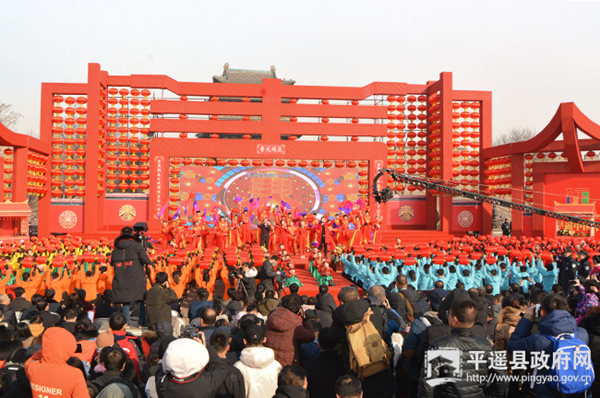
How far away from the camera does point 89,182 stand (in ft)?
66.2

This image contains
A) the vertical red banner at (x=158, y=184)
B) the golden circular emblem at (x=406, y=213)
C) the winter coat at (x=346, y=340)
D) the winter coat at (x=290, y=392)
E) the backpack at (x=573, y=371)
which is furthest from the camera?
the golden circular emblem at (x=406, y=213)

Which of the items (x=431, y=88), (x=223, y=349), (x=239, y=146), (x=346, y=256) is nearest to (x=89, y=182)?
(x=239, y=146)

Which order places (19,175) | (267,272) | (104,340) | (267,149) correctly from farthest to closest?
1. (267,149)
2. (19,175)
3. (267,272)
4. (104,340)

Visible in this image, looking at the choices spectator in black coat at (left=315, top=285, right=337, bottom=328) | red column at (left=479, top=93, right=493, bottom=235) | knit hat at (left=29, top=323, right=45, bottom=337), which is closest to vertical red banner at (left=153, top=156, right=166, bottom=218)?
red column at (left=479, top=93, right=493, bottom=235)

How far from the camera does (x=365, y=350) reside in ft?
11.2

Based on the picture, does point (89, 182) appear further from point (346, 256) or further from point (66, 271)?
point (346, 256)

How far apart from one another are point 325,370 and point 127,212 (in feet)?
62.3

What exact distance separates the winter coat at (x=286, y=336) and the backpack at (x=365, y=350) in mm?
698

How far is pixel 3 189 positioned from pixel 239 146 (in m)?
9.13

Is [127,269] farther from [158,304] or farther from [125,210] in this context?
[125,210]

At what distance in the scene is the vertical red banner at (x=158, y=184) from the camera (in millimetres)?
20297

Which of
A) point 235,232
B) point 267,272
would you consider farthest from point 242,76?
point 267,272

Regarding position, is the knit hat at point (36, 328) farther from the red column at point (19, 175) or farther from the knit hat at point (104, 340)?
the red column at point (19, 175)

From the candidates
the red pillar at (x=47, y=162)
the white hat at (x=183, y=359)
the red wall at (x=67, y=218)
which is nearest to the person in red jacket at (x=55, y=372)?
the white hat at (x=183, y=359)
